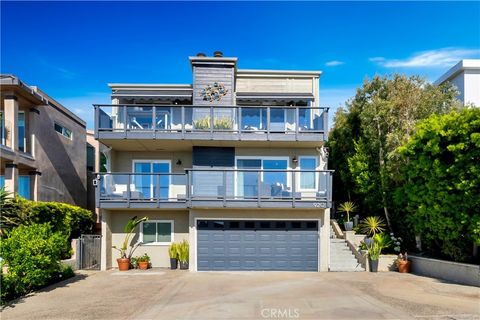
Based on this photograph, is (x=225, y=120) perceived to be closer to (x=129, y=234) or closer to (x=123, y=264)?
(x=129, y=234)

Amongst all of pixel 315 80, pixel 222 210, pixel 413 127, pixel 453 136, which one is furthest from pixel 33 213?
pixel 413 127

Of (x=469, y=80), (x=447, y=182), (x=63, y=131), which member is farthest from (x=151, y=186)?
(x=469, y=80)

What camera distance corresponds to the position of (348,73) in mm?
25844

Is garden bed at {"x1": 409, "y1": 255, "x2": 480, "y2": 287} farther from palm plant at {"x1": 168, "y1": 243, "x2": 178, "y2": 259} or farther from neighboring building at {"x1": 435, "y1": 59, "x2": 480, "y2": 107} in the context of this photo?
neighboring building at {"x1": 435, "y1": 59, "x2": 480, "y2": 107}

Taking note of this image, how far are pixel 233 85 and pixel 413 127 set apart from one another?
30.4 ft

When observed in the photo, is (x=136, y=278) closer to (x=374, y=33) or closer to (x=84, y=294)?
(x=84, y=294)

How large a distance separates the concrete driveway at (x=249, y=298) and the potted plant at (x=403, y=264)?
4.74 feet

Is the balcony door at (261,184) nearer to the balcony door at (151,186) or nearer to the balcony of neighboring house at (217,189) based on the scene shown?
the balcony of neighboring house at (217,189)

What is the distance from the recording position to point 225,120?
18.2 metres

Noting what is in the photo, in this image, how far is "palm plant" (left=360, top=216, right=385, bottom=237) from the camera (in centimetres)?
1964

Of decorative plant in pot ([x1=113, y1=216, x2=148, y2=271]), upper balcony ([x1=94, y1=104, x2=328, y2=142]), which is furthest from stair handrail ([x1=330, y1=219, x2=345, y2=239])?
decorative plant in pot ([x1=113, y1=216, x2=148, y2=271])

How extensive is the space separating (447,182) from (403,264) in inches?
180

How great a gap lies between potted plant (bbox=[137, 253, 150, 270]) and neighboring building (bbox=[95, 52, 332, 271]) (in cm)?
42

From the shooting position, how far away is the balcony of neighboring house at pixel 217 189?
17078 mm
